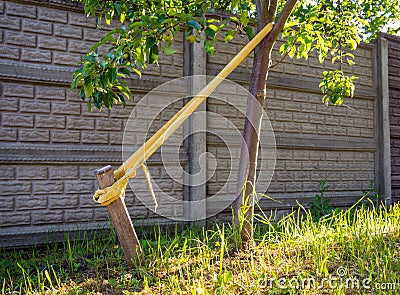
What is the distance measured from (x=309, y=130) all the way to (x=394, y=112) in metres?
1.50

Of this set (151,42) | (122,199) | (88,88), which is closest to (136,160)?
(122,199)

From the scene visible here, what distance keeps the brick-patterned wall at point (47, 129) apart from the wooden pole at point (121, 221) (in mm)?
1291

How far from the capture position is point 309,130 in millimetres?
4906

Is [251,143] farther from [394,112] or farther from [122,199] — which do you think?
[394,112]

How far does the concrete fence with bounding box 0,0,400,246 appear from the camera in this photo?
11.3 ft

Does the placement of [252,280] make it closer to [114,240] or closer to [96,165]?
[114,240]

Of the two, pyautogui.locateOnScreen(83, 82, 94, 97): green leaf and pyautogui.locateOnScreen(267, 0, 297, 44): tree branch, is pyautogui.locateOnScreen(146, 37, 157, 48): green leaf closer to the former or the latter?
pyautogui.locateOnScreen(83, 82, 94, 97): green leaf

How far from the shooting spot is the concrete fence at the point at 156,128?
3.45m

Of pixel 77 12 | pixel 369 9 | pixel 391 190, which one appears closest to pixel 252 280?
pixel 77 12

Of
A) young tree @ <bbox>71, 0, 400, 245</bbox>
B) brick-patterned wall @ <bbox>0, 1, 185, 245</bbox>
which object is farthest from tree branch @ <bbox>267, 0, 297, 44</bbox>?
brick-patterned wall @ <bbox>0, 1, 185, 245</bbox>

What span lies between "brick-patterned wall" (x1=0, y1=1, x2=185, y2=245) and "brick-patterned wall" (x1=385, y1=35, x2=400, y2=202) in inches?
136

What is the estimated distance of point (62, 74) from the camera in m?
3.59

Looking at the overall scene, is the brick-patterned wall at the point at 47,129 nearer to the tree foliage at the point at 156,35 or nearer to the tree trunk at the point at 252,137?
the tree foliage at the point at 156,35

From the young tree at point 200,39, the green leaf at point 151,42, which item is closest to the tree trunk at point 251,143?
the young tree at point 200,39
